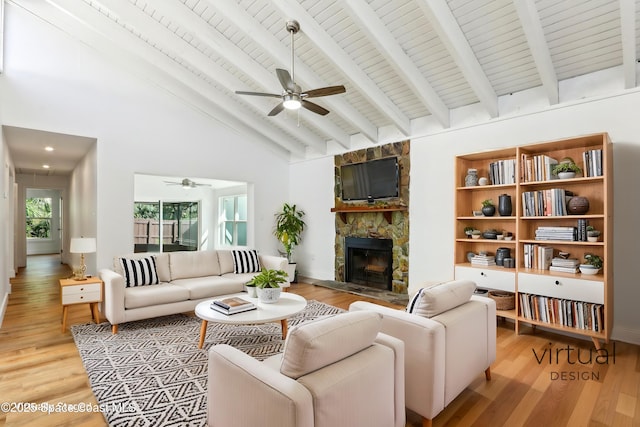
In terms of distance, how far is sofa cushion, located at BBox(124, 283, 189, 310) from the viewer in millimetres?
3738

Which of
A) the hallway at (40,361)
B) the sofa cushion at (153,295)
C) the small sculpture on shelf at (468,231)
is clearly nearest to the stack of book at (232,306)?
the sofa cushion at (153,295)

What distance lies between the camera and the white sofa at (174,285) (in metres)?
3.67

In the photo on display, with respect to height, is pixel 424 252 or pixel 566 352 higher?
pixel 424 252

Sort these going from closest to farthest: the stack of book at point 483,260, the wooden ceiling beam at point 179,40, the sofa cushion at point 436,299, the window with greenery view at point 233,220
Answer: the sofa cushion at point 436,299 < the wooden ceiling beam at point 179,40 < the stack of book at point 483,260 < the window with greenery view at point 233,220

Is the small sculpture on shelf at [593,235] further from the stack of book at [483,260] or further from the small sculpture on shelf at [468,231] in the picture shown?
the small sculpture on shelf at [468,231]

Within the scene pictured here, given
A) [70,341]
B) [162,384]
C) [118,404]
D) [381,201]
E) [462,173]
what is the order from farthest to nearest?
[381,201] → [462,173] → [70,341] → [162,384] → [118,404]

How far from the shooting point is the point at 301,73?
4.39 metres

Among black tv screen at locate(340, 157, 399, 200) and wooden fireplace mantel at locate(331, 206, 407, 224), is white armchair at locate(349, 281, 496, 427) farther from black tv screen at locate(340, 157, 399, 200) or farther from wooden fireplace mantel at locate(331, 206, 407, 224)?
black tv screen at locate(340, 157, 399, 200)

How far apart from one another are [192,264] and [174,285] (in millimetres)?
538

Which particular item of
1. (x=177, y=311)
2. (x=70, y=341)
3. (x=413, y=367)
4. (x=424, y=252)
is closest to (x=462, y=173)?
(x=424, y=252)

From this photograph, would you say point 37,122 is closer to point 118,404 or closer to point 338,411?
point 118,404

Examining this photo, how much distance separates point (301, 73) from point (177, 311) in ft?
11.0

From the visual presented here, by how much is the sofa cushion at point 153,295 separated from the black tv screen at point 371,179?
3.18 metres

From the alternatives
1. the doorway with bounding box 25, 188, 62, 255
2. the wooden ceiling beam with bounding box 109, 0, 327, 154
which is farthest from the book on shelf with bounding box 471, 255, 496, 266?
the doorway with bounding box 25, 188, 62, 255
